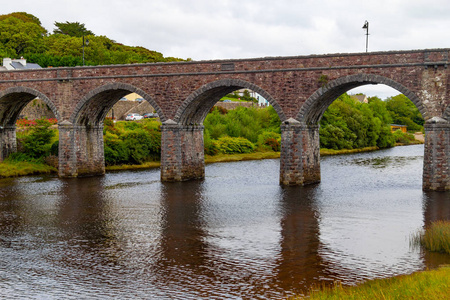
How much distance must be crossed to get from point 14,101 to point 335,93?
31478 mm

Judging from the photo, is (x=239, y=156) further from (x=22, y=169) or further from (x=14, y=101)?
(x=14, y=101)

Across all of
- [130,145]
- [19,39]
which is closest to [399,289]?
[130,145]

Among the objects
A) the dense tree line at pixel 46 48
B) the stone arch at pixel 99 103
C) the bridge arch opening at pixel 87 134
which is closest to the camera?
the stone arch at pixel 99 103

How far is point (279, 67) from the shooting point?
136 feet

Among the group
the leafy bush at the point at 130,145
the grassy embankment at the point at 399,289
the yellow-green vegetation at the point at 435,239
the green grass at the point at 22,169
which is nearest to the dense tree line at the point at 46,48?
the leafy bush at the point at 130,145

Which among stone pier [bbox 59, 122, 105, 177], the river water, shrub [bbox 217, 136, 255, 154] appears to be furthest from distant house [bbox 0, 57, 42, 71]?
the river water

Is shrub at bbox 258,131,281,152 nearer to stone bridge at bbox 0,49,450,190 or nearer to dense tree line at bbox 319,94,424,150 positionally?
dense tree line at bbox 319,94,424,150

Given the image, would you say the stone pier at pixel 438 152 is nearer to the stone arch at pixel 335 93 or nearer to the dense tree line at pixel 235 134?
the stone arch at pixel 335 93

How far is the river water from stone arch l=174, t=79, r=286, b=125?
5.43m

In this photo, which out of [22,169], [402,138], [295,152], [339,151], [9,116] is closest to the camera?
[295,152]

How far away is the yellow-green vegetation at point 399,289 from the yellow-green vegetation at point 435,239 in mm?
4501

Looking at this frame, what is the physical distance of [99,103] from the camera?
168 feet

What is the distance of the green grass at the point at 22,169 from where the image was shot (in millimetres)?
52375

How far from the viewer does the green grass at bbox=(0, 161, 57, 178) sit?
52.4m
